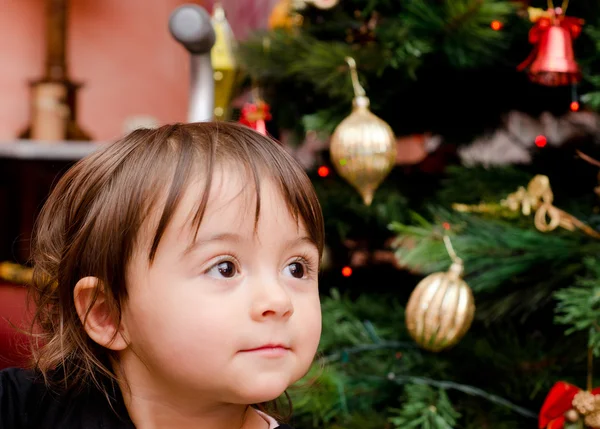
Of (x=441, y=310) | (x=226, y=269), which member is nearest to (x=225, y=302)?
(x=226, y=269)

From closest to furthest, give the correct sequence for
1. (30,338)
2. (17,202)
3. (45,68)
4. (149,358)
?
(149,358)
(30,338)
(17,202)
(45,68)

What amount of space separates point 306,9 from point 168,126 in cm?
51

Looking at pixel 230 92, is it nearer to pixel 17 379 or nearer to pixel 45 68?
pixel 17 379

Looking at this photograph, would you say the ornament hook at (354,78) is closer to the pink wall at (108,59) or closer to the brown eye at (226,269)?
the brown eye at (226,269)

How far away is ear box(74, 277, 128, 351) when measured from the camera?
25.0 inches

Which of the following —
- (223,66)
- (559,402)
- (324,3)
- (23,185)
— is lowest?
(23,185)

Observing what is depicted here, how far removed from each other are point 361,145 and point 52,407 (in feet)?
1.44

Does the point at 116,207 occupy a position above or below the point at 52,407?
above

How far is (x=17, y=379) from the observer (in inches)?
27.3

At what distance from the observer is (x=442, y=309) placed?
0.83m

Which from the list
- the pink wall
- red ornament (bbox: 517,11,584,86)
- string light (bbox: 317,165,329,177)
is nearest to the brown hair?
red ornament (bbox: 517,11,584,86)

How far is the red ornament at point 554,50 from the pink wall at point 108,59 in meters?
1.28

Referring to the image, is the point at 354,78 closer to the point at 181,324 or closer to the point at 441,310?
the point at 441,310

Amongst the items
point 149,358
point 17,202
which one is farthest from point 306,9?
point 17,202
